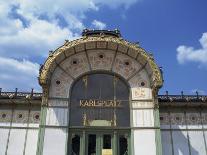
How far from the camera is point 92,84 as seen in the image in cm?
2047

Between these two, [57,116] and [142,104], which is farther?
[142,104]

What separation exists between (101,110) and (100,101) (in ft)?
1.98

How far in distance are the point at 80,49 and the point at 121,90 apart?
3929mm

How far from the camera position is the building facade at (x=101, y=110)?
62.5 ft

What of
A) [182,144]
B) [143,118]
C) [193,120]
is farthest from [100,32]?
[182,144]

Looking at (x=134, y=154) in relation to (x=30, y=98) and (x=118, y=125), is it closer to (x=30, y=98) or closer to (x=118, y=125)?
(x=118, y=125)

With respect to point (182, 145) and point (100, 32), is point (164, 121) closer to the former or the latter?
point (182, 145)

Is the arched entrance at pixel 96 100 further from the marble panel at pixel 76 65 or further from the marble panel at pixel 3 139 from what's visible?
the marble panel at pixel 3 139

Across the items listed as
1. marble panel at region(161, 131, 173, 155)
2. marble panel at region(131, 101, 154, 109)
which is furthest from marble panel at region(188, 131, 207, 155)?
marble panel at region(131, 101, 154, 109)

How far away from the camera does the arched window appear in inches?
771

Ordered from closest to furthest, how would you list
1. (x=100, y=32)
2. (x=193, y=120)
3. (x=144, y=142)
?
(x=144, y=142) < (x=193, y=120) < (x=100, y=32)

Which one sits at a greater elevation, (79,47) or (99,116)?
(79,47)

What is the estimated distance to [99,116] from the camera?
19.7 metres

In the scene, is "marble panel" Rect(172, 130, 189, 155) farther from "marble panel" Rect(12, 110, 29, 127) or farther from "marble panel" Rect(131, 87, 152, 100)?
"marble panel" Rect(12, 110, 29, 127)
